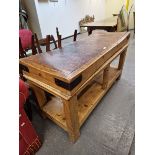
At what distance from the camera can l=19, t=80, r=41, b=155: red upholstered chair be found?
2.99 feet

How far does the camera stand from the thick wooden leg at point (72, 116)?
932 millimetres

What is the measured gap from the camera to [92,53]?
115 centimetres

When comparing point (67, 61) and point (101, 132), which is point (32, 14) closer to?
point (67, 61)

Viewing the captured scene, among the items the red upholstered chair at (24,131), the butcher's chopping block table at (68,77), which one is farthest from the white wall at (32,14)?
the red upholstered chair at (24,131)

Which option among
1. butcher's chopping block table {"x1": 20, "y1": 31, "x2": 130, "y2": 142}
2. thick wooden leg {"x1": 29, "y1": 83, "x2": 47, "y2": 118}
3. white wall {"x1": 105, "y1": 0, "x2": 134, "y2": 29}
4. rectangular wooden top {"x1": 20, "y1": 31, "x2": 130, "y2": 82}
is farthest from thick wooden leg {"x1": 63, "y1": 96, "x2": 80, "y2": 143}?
white wall {"x1": 105, "y1": 0, "x2": 134, "y2": 29}

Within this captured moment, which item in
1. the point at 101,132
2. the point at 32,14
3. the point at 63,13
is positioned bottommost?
the point at 101,132

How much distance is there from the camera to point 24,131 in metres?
0.97

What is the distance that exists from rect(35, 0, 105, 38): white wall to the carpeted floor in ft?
11.1

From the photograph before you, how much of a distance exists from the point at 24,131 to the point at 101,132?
2.25 ft

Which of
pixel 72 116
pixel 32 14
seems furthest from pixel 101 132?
pixel 32 14

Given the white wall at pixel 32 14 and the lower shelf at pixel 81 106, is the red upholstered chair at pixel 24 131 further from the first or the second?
the white wall at pixel 32 14

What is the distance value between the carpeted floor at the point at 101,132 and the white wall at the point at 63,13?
134 inches
